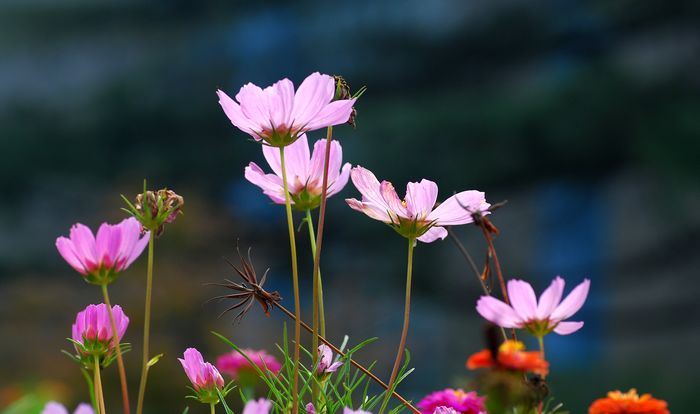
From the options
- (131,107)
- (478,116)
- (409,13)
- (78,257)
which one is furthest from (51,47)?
(78,257)

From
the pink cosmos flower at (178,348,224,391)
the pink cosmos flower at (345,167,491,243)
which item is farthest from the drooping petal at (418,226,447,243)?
the pink cosmos flower at (178,348,224,391)

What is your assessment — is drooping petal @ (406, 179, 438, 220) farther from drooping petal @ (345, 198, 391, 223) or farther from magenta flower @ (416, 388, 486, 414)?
magenta flower @ (416, 388, 486, 414)

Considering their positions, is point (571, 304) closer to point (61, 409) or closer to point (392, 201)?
point (392, 201)

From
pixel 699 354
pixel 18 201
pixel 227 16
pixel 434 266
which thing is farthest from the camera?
pixel 227 16

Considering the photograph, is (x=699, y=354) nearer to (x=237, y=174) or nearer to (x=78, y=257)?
(x=237, y=174)

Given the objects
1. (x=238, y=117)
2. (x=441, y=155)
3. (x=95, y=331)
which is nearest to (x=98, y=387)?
(x=95, y=331)

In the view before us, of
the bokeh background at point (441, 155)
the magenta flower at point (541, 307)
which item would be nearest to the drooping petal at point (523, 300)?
the magenta flower at point (541, 307)
